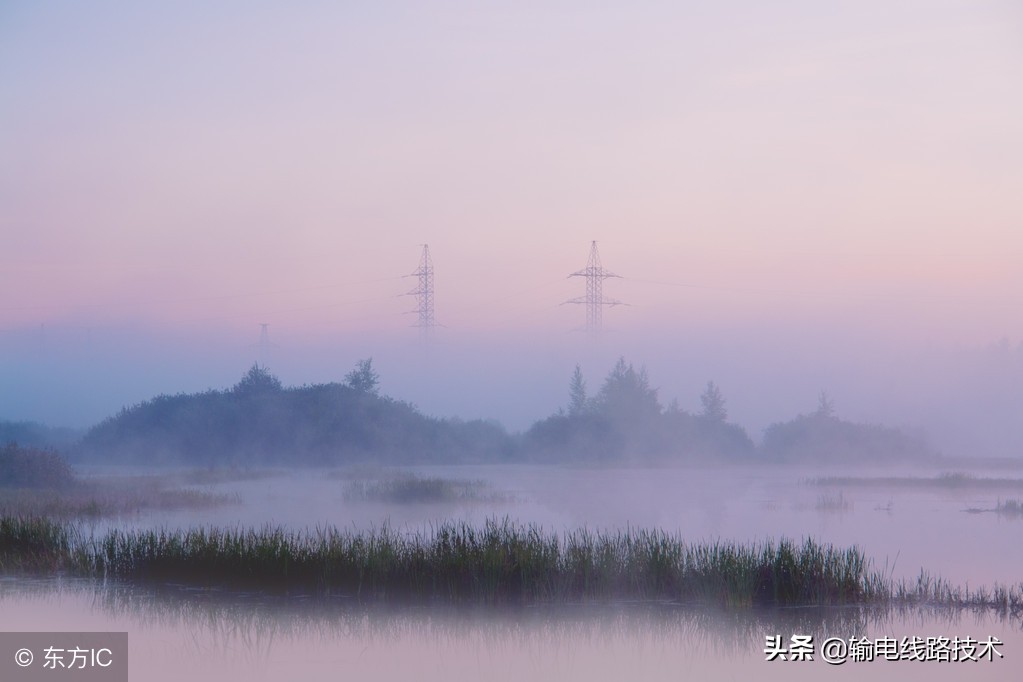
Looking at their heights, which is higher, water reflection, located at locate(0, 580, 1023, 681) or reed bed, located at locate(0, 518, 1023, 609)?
reed bed, located at locate(0, 518, 1023, 609)

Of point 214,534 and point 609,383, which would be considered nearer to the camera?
point 214,534

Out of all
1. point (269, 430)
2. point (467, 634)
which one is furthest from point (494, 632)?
point (269, 430)

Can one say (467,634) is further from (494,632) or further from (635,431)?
(635,431)

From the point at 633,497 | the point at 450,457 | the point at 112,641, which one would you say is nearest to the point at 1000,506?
the point at 633,497

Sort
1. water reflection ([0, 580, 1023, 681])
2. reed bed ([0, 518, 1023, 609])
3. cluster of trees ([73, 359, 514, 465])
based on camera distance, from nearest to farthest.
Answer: water reflection ([0, 580, 1023, 681]) < reed bed ([0, 518, 1023, 609]) < cluster of trees ([73, 359, 514, 465])

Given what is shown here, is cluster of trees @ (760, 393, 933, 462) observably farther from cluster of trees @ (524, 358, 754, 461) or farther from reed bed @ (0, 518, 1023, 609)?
reed bed @ (0, 518, 1023, 609)

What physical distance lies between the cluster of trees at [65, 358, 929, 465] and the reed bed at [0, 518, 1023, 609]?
33.5 metres

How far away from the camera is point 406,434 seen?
47969mm

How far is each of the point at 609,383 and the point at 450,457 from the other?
36.3ft

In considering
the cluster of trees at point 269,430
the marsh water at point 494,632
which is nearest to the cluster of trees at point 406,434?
the cluster of trees at point 269,430

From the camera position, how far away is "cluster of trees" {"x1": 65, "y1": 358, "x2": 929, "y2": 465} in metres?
45.7

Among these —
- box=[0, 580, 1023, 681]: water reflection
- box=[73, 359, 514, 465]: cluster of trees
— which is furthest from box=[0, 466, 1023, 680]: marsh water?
box=[73, 359, 514, 465]: cluster of trees

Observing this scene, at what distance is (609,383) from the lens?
55.5m

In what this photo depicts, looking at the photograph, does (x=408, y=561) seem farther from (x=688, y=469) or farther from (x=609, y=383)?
(x=609, y=383)
